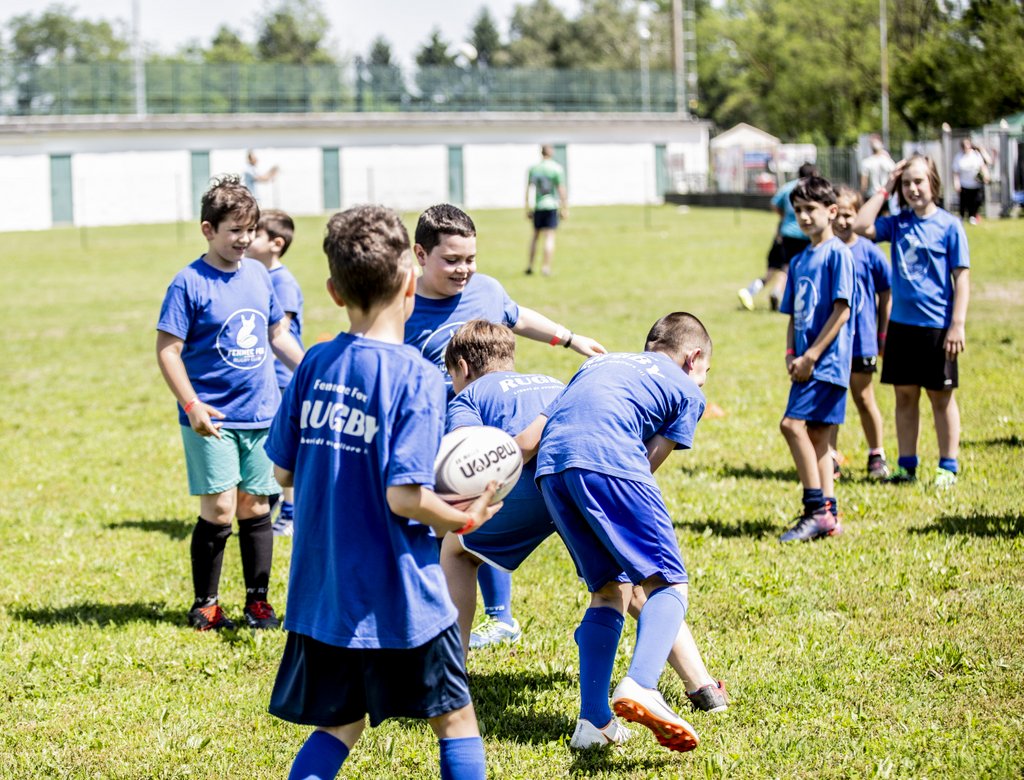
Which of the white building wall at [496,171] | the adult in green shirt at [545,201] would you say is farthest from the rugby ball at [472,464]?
the white building wall at [496,171]

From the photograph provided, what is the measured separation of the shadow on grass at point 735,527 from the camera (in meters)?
6.76

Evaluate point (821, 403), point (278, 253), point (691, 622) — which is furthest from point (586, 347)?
point (278, 253)

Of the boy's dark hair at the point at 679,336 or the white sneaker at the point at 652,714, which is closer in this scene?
the white sneaker at the point at 652,714

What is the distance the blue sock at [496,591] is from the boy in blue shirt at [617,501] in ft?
3.41

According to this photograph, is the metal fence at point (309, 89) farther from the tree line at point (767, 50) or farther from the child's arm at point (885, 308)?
the child's arm at point (885, 308)

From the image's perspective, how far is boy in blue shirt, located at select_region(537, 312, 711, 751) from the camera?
13.2ft

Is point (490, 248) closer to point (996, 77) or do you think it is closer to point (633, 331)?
point (633, 331)

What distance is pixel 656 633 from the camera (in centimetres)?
405

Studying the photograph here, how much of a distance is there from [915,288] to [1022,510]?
151 cm

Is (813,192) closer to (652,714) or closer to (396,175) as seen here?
(652,714)

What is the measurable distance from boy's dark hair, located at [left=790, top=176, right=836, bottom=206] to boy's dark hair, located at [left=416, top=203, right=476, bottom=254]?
7.48ft

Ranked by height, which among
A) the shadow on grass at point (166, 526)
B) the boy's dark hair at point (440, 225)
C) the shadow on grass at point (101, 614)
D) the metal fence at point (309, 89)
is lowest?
the shadow on grass at point (101, 614)

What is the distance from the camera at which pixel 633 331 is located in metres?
13.9

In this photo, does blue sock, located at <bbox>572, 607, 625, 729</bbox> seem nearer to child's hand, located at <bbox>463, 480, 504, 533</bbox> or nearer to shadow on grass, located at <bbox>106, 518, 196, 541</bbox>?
child's hand, located at <bbox>463, 480, 504, 533</bbox>
